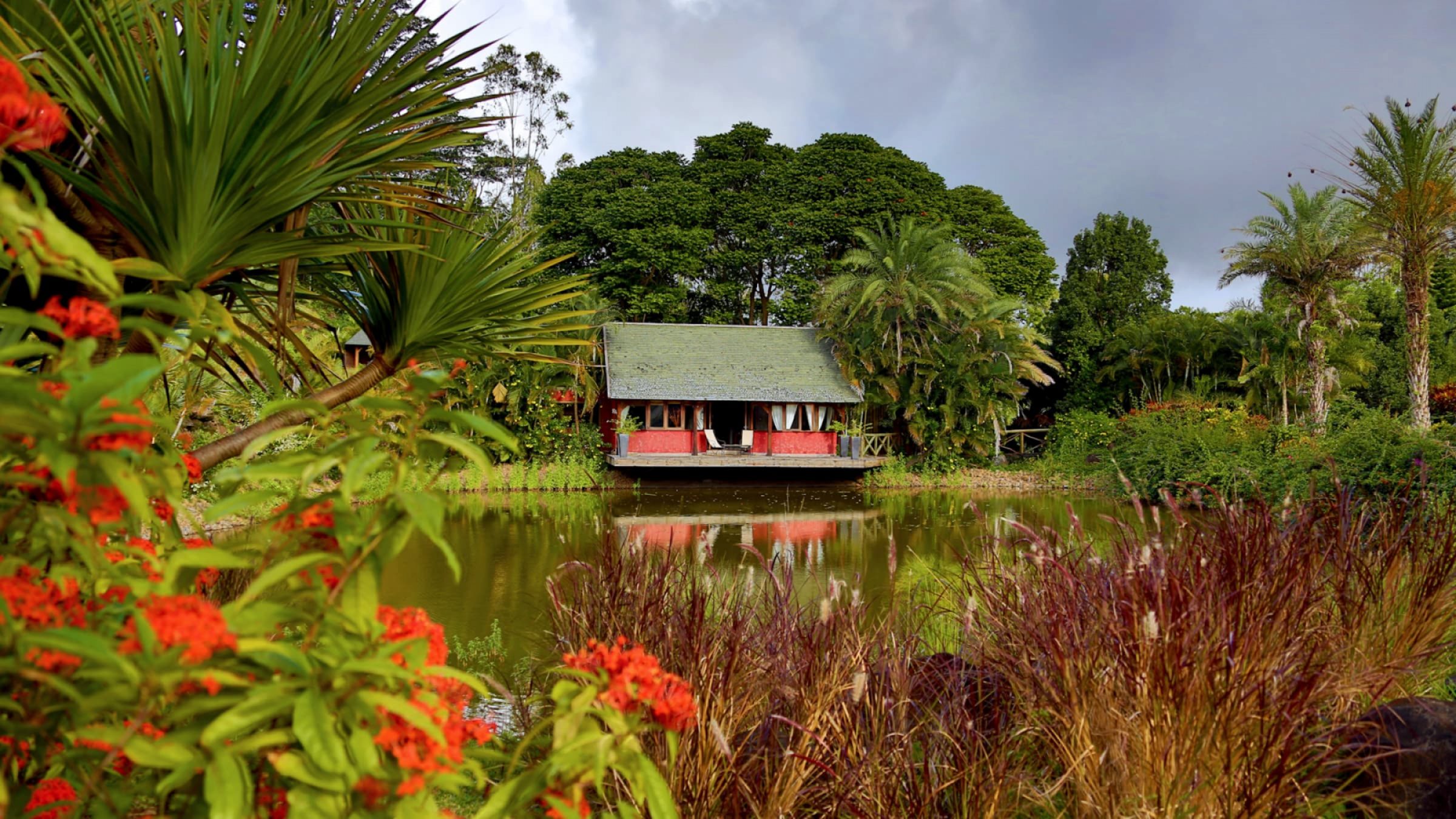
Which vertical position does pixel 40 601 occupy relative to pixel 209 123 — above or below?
below

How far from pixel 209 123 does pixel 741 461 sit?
748 inches

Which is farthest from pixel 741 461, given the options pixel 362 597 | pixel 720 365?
pixel 362 597

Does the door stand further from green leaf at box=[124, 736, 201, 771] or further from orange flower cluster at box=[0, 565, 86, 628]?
green leaf at box=[124, 736, 201, 771]

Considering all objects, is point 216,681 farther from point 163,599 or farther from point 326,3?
point 326,3

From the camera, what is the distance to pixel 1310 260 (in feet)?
63.1

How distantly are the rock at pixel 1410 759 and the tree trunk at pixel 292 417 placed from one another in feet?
9.83

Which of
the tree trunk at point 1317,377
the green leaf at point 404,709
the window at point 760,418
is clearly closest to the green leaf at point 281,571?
the green leaf at point 404,709

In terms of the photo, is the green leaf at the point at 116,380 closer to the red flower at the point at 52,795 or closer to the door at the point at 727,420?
the red flower at the point at 52,795

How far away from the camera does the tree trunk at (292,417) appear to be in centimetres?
204

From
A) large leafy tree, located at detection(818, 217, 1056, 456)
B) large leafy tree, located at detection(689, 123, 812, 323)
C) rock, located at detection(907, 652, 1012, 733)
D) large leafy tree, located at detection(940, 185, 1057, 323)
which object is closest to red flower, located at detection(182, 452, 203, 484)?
rock, located at detection(907, 652, 1012, 733)

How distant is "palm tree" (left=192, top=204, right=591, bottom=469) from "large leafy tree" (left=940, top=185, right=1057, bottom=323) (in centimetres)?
2792

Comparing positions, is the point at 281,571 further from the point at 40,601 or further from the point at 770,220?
the point at 770,220

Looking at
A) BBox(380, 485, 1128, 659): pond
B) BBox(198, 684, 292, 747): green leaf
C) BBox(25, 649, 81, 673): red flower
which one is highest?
BBox(25, 649, 81, 673): red flower

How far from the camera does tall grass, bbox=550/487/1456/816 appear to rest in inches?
93.3
